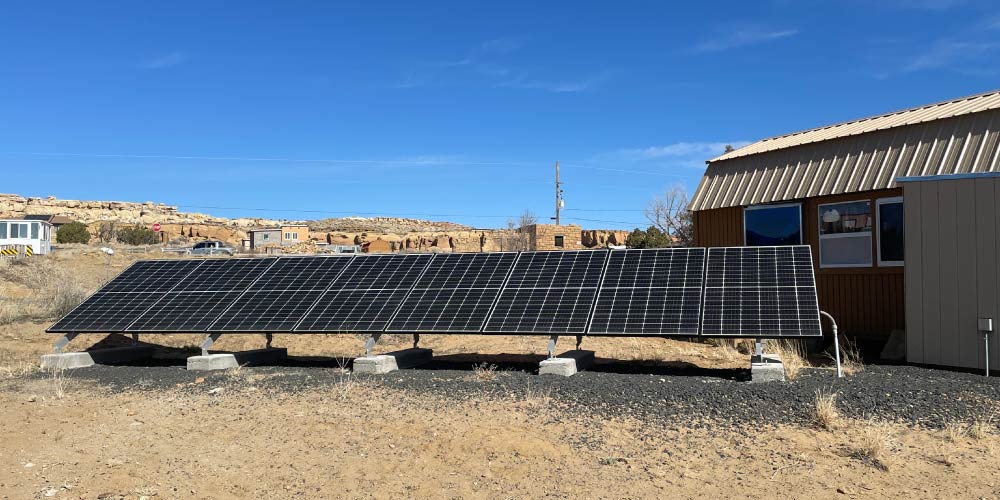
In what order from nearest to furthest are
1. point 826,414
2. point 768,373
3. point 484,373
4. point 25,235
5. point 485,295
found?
point 826,414 → point 768,373 → point 484,373 → point 485,295 → point 25,235

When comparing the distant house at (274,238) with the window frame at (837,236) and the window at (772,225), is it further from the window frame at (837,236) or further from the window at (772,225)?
the window frame at (837,236)

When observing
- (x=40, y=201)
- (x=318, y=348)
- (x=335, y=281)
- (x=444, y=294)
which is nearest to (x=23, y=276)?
(x=318, y=348)

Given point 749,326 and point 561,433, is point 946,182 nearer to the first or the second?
point 749,326

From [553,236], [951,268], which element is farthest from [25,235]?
[951,268]

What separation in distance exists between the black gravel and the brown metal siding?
248 centimetres

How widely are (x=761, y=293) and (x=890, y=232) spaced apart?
4188 millimetres

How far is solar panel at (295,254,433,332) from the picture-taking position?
38.5ft

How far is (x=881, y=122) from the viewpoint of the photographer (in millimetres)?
14844

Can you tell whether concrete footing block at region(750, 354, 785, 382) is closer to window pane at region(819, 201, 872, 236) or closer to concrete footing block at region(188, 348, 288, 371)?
window pane at region(819, 201, 872, 236)

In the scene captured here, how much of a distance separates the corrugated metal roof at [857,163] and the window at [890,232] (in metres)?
0.47

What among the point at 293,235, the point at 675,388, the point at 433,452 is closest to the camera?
the point at 433,452

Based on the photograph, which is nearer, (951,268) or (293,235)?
(951,268)

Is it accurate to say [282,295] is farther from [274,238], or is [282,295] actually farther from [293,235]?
[293,235]

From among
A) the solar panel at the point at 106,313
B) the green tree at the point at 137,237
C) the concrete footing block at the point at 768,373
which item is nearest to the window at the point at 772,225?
the concrete footing block at the point at 768,373
